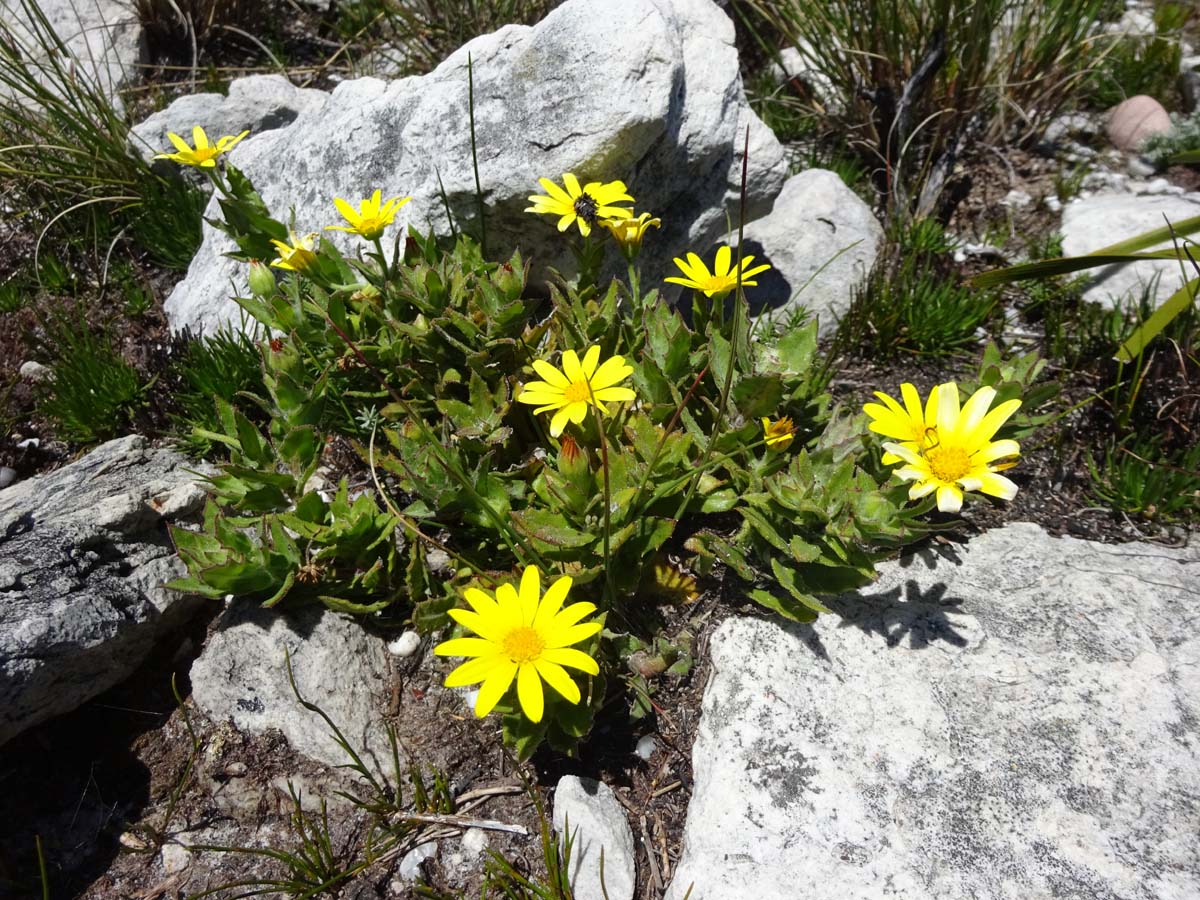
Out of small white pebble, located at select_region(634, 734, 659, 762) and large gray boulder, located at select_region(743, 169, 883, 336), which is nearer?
small white pebble, located at select_region(634, 734, 659, 762)

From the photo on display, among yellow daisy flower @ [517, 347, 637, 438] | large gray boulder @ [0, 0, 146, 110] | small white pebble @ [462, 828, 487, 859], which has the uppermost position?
large gray boulder @ [0, 0, 146, 110]

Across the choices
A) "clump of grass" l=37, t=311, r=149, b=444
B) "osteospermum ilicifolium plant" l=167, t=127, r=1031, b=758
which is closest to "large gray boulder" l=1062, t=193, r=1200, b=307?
"osteospermum ilicifolium plant" l=167, t=127, r=1031, b=758

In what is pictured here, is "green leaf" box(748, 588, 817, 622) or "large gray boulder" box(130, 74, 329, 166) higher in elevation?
"large gray boulder" box(130, 74, 329, 166)

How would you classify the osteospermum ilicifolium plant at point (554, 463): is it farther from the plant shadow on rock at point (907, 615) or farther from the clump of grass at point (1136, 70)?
the clump of grass at point (1136, 70)

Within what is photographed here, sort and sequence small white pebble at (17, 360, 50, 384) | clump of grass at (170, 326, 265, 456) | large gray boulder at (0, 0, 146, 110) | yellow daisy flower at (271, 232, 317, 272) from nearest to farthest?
yellow daisy flower at (271, 232, 317, 272), clump of grass at (170, 326, 265, 456), small white pebble at (17, 360, 50, 384), large gray boulder at (0, 0, 146, 110)

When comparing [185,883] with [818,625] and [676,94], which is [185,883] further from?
[676,94]

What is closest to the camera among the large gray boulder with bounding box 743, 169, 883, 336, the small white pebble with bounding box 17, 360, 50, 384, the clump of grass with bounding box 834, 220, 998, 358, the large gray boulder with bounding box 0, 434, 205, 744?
the large gray boulder with bounding box 0, 434, 205, 744

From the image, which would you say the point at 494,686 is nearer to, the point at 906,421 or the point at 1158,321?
the point at 906,421

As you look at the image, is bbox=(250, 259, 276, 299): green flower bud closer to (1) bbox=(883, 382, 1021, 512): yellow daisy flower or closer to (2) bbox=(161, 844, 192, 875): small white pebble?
(2) bbox=(161, 844, 192, 875): small white pebble
